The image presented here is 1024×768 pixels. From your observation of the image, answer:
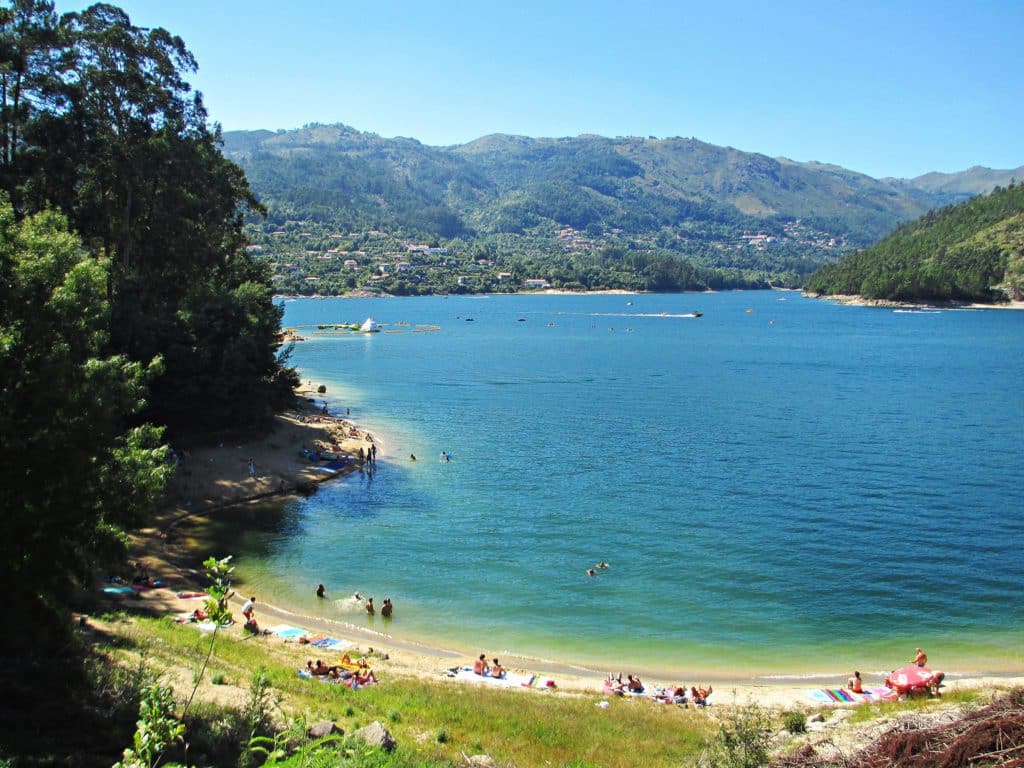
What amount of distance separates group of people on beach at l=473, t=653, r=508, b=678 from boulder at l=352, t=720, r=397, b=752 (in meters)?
9.65

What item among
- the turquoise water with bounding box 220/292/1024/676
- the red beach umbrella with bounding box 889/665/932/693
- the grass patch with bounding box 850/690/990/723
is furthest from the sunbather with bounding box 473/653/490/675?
the red beach umbrella with bounding box 889/665/932/693

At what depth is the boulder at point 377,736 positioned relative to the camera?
1534 centimetres

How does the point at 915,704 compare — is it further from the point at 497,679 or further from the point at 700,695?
the point at 497,679

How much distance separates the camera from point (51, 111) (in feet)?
Result: 140

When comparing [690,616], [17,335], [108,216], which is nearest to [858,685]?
[690,616]

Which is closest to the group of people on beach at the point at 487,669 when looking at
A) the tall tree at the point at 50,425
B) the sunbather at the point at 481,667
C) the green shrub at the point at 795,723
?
the sunbather at the point at 481,667

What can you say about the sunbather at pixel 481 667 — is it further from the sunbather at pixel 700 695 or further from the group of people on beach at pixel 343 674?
the sunbather at pixel 700 695

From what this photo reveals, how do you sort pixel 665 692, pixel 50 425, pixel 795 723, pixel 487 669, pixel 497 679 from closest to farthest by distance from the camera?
1. pixel 50 425
2. pixel 795 723
3. pixel 665 692
4. pixel 497 679
5. pixel 487 669

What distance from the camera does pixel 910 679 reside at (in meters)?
23.7

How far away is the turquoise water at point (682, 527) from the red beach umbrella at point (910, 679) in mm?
3134

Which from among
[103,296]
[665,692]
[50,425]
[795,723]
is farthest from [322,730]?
[103,296]

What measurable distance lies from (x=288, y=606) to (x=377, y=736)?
17.6 m

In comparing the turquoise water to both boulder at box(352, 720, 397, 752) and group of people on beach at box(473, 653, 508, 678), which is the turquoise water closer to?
group of people on beach at box(473, 653, 508, 678)

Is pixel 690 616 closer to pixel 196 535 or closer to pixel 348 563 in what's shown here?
pixel 348 563
